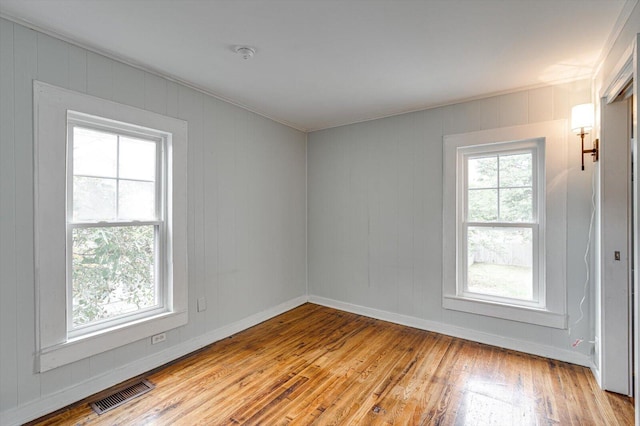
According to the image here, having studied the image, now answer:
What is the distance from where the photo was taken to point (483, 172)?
3244 millimetres

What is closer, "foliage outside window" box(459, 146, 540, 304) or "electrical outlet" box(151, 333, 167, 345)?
"electrical outlet" box(151, 333, 167, 345)

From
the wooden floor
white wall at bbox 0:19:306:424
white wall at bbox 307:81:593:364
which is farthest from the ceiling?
the wooden floor

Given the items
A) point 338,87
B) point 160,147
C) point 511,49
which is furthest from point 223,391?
point 511,49

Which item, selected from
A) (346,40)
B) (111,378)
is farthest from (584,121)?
(111,378)

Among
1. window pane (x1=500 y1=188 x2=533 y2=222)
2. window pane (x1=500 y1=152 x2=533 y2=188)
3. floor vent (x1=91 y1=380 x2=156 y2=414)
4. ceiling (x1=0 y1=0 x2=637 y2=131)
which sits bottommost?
floor vent (x1=91 y1=380 x2=156 y2=414)

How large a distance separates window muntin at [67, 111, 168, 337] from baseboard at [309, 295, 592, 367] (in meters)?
2.33

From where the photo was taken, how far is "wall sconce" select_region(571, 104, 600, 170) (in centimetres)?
248

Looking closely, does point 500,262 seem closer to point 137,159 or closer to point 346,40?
point 346,40

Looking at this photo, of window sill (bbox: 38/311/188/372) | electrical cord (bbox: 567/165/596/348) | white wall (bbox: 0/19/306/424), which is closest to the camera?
white wall (bbox: 0/19/306/424)

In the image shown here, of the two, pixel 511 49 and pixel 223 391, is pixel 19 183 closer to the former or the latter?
pixel 223 391

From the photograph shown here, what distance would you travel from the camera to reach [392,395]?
2238 millimetres

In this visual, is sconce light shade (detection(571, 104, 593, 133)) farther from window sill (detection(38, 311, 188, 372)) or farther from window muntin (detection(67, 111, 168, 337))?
window sill (detection(38, 311, 188, 372))

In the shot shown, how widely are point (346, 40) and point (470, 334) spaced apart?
9.91 feet

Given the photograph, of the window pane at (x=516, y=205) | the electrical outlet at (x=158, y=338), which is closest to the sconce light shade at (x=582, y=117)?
the window pane at (x=516, y=205)
